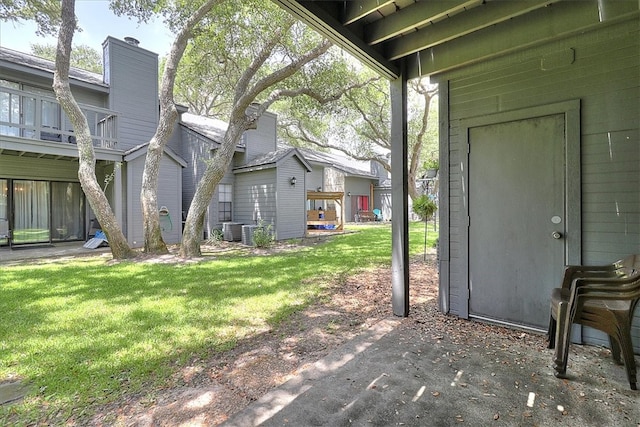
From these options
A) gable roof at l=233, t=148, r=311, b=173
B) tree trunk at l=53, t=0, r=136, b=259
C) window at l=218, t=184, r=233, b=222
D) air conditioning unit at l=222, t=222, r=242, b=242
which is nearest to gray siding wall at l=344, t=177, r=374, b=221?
gable roof at l=233, t=148, r=311, b=173

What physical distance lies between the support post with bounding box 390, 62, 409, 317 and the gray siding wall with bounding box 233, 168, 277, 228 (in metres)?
7.60

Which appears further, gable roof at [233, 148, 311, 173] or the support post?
gable roof at [233, 148, 311, 173]

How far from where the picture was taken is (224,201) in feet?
39.7

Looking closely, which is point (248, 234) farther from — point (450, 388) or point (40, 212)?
point (450, 388)

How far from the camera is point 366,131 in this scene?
19500 mm

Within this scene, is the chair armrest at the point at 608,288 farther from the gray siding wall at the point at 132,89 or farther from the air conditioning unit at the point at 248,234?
the gray siding wall at the point at 132,89

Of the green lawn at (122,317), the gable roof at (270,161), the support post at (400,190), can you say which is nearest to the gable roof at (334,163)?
the gable roof at (270,161)

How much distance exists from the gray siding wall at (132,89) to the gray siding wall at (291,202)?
4820mm

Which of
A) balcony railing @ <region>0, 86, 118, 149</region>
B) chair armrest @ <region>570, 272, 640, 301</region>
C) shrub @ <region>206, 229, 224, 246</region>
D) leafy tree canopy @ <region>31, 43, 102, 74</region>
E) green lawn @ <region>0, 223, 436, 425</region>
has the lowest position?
green lawn @ <region>0, 223, 436, 425</region>

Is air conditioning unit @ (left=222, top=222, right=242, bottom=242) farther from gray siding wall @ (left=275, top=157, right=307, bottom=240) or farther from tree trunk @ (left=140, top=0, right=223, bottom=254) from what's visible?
tree trunk @ (left=140, top=0, right=223, bottom=254)

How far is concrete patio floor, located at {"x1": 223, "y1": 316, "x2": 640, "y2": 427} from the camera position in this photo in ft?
6.29

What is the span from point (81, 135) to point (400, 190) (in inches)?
289

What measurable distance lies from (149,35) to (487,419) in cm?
1291

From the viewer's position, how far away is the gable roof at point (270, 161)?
35.5 ft
